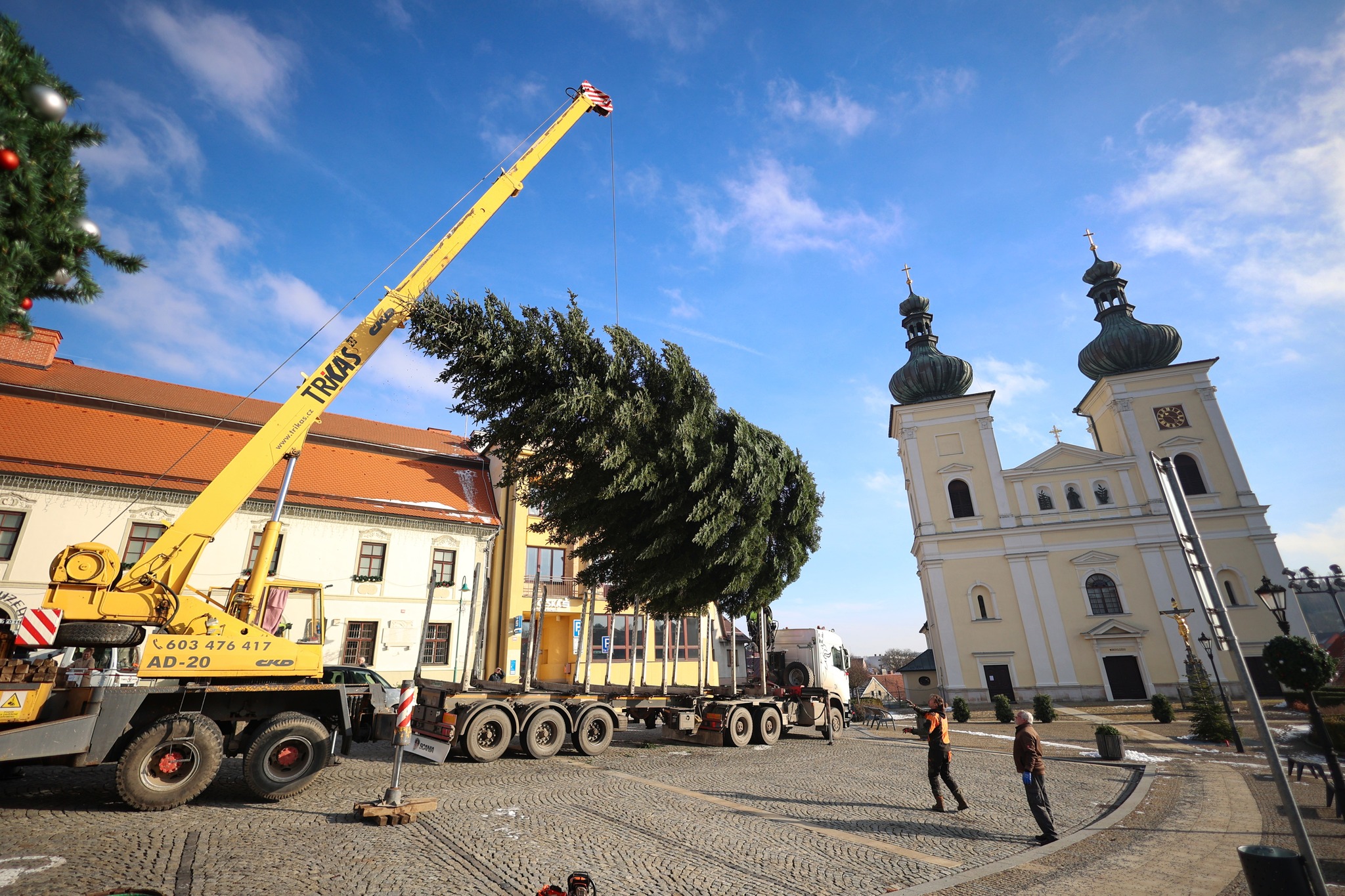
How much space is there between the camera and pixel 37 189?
433 cm

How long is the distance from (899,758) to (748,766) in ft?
14.2

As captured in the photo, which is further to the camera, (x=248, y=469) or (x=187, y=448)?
(x=187, y=448)

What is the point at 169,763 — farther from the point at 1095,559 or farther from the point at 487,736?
the point at 1095,559

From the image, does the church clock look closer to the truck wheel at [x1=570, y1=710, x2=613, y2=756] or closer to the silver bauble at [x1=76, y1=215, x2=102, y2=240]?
the truck wheel at [x1=570, y1=710, x2=613, y2=756]

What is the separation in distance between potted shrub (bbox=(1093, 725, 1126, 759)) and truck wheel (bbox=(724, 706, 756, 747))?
7925 mm

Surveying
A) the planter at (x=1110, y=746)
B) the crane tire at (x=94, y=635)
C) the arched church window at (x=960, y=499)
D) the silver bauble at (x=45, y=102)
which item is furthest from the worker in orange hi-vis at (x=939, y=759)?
the arched church window at (x=960, y=499)

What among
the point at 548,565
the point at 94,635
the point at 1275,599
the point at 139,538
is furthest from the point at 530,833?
the point at 548,565

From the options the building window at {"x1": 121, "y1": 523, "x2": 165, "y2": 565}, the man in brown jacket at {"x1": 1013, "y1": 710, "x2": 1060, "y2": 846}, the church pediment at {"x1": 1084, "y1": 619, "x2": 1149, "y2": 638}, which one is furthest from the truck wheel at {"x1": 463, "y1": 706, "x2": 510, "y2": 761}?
the church pediment at {"x1": 1084, "y1": 619, "x2": 1149, "y2": 638}

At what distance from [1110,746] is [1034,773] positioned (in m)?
8.57

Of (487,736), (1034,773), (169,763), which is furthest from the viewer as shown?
(487,736)

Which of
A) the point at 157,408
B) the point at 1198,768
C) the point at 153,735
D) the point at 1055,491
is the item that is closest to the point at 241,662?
the point at 153,735

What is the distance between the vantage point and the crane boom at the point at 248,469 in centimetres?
855

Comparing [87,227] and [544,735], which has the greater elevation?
[87,227]

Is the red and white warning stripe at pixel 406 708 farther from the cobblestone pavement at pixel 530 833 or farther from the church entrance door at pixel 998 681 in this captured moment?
the church entrance door at pixel 998 681
